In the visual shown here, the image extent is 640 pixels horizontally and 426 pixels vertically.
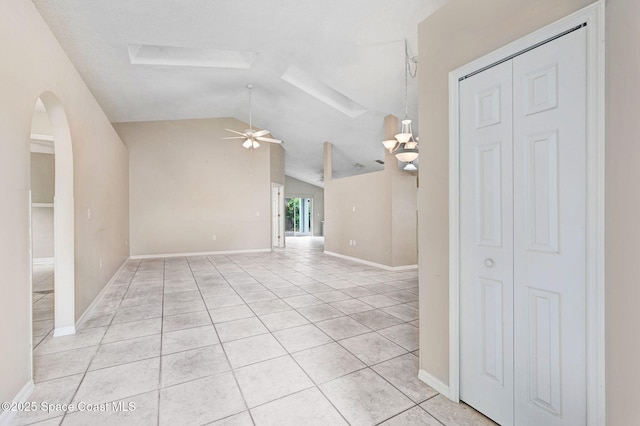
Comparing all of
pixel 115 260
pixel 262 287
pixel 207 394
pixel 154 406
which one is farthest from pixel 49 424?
pixel 115 260

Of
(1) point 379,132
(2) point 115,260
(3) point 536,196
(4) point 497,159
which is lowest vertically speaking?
(2) point 115,260

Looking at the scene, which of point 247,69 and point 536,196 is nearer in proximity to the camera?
point 536,196

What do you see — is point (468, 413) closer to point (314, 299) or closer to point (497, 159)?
point (497, 159)

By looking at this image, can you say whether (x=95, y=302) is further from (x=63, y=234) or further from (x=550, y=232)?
(x=550, y=232)

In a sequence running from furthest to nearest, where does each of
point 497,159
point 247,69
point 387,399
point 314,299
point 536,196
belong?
point 247,69 < point 314,299 < point 387,399 < point 497,159 < point 536,196

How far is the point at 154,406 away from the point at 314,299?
91.7 inches

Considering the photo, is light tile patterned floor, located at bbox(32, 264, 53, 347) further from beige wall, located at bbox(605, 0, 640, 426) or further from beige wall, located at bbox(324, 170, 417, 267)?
beige wall, located at bbox(324, 170, 417, 267)

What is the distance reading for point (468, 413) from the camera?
5.41ft

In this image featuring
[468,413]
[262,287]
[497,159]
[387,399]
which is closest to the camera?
[497,159]

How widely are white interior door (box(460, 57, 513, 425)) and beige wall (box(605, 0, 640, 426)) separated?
1.28 ft

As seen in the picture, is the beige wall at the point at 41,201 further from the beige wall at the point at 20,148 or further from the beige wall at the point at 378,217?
the beige wall at the point at 378,217

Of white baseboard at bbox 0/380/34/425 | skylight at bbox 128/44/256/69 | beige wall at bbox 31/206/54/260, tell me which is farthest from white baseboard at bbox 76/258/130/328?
skylight at bbox 128/44/256/69

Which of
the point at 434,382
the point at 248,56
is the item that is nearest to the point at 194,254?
the point at 248,56

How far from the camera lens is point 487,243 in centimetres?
159
